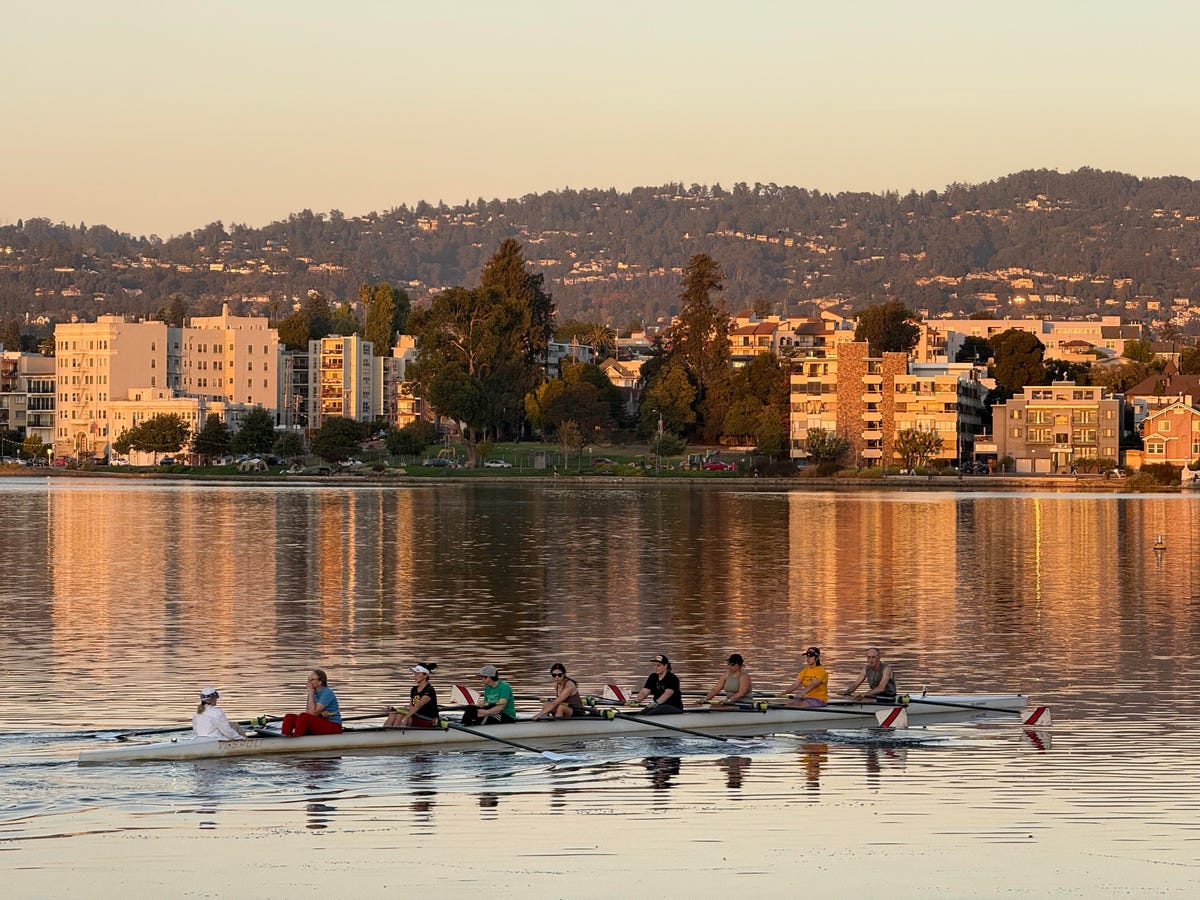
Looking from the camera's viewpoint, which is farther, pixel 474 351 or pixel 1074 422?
pixel 1074 422

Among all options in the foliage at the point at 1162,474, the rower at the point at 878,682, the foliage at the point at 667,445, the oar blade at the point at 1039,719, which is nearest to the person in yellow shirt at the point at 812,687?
the rower at the point at 878,682

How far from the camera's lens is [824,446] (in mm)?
193125

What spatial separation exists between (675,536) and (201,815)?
65020 millimetres

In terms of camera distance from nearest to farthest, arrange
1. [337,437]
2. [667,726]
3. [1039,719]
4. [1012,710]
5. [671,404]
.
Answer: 1. [667,726]
2. [1039,719]
3. [1012,710]
4. [671,404]
5. [337,437]

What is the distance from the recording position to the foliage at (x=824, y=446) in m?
193

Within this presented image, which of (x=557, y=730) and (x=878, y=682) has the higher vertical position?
(x=878, y=682)

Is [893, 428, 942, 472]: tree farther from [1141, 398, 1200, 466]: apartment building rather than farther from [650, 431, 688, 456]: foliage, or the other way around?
[650, 431, 688, 456]: foliage

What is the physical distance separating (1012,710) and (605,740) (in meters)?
8.07

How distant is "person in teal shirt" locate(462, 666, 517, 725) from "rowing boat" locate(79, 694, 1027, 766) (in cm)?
22

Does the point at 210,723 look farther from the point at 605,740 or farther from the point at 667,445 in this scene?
the point at 667,445

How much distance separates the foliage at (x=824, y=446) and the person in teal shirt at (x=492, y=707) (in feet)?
544

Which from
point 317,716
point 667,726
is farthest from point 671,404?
point 317,716

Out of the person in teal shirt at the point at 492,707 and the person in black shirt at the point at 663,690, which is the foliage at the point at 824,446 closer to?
the person in black shirt at the point at 663,690

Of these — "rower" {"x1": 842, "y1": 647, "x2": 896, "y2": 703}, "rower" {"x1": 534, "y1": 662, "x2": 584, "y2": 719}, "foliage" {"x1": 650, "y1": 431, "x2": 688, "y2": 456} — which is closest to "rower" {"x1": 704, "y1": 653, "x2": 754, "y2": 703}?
"rower" {"x1": 842, "y1": 647, "x2": 896, "y2": 703}
